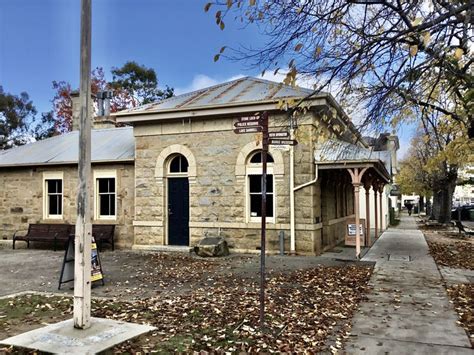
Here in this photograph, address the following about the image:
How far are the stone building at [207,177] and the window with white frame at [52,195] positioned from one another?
1.5 inches

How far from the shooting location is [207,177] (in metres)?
13.1

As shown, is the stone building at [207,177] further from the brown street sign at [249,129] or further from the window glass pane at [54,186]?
the brown street sign at [249,129]

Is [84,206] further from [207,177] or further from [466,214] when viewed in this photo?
[466,214]

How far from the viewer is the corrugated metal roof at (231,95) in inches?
496

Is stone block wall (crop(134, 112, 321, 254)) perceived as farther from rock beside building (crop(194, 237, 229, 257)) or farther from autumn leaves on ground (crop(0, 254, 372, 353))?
autumn leaves on ground (crop(0, 254, 372, 353))

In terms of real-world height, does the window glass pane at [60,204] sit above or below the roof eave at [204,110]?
below

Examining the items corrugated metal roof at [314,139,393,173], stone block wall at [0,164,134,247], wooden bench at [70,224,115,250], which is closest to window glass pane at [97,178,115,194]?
stone block wall at [0,164,134,247]

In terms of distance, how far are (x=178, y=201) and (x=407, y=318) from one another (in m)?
8.82

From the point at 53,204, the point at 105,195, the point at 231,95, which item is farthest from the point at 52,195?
the point at 231,95

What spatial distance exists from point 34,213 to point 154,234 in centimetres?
543

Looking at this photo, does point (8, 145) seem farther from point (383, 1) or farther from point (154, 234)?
point (383, 1)

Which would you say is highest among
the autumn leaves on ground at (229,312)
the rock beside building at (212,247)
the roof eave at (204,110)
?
the roof eave at (204,110)

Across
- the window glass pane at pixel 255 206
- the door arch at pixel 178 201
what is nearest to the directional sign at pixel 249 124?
the window glass pane at pixel 255 206

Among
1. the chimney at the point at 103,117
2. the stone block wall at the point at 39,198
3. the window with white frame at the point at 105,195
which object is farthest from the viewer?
the chimney at the point at 103,117
